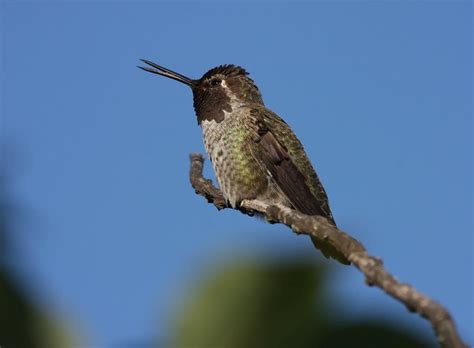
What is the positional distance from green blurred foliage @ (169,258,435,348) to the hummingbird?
5.11 meters

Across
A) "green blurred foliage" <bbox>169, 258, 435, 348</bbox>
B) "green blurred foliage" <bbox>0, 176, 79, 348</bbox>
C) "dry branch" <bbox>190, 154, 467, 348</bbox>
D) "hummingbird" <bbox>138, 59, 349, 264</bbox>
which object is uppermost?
"hummingbird" <bbox>138, 59, 349, 264</bbox>

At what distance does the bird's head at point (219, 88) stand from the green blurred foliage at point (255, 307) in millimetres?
6204

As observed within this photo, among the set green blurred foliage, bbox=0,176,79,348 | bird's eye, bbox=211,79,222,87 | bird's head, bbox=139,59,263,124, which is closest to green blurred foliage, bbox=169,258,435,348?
green blurred foliage, bbox=0,176,79,348

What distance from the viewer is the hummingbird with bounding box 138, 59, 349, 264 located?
6.01 m

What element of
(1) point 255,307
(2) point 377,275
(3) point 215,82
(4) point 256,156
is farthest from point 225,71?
(1) point 255,307

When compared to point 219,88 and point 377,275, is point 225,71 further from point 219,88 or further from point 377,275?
point 377,275

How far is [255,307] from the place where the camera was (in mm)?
729

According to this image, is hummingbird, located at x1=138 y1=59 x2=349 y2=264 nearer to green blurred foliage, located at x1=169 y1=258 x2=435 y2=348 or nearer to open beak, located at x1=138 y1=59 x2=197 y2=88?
open beak, located at x1=138 y1=59 x2=197 y2=88

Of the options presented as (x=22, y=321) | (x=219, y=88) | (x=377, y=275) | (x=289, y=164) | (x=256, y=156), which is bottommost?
(x=22, y=321)

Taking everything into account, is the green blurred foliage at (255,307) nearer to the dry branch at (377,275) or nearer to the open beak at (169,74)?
the dry branch at (377,275)

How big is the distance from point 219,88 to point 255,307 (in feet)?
21.9

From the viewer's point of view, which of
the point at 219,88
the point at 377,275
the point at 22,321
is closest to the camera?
the point at 22,321

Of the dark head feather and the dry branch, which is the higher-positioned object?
the dark head feather

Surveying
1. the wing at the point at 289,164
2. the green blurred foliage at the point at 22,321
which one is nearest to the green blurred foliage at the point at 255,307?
the green blurred foliage at the point at 22,321
